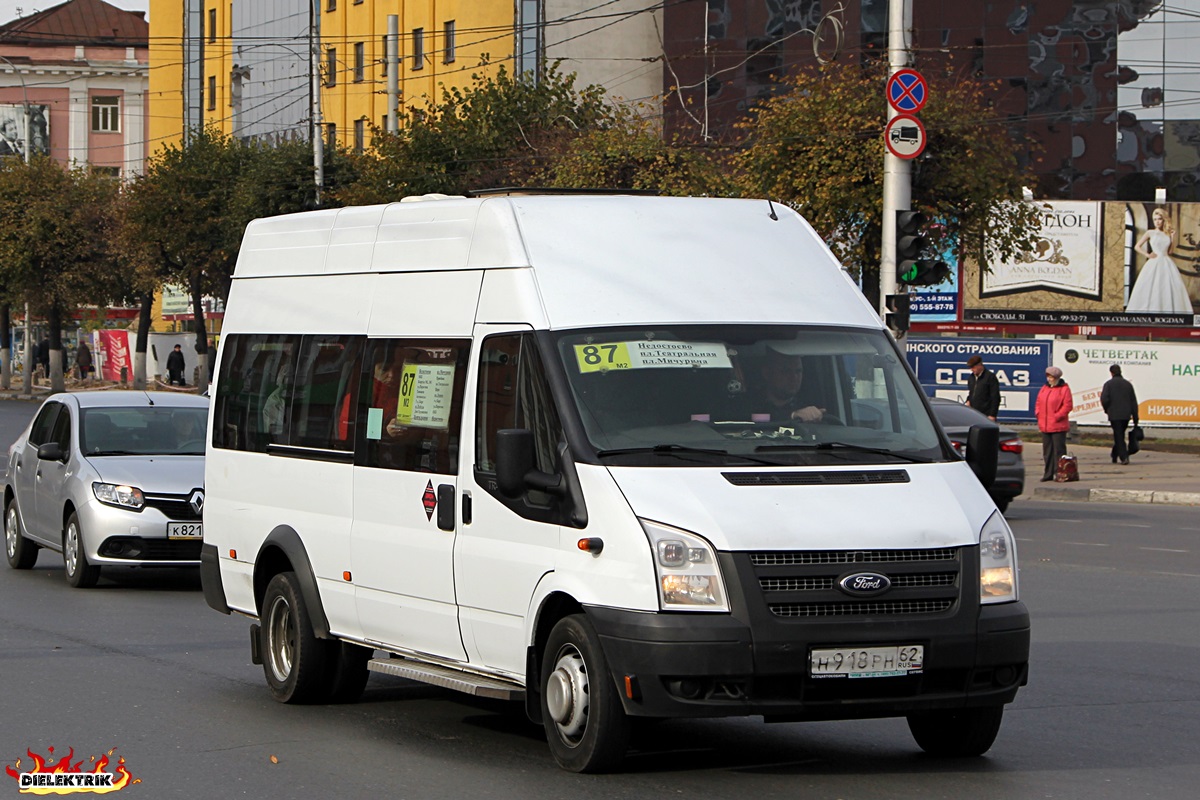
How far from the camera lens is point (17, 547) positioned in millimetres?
16406

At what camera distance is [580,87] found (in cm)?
6612

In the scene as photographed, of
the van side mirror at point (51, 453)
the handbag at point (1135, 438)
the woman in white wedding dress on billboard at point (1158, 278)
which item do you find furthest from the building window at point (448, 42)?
the van side mirror at point (51, 453)

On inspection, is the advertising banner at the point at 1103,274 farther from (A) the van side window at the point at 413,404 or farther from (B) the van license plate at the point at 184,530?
(A) the van side window at the point at 413,404

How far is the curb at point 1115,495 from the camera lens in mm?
25469

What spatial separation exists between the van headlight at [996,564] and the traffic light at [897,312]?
14727 mm

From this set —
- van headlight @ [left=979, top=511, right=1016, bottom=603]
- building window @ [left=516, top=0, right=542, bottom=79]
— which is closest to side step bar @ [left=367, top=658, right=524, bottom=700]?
van headlight @ [left=979, top=511, right=1016, bottom=603]

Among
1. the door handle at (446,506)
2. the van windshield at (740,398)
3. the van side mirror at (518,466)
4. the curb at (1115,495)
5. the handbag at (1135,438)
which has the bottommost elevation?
the curb at (1115,495)

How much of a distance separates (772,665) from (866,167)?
2143cm

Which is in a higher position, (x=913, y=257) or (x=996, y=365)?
(x=913, y=257)

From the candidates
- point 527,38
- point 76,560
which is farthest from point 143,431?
point 527,38

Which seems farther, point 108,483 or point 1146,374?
point 1146,374

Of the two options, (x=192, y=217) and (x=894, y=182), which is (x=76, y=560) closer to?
(x=894, y=182)

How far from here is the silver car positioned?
14.3 metres

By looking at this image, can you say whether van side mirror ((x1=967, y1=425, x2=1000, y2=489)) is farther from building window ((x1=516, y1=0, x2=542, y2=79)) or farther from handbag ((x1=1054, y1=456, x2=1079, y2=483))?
building window ((x1=516, y1=0, x2=542, y2=79))
